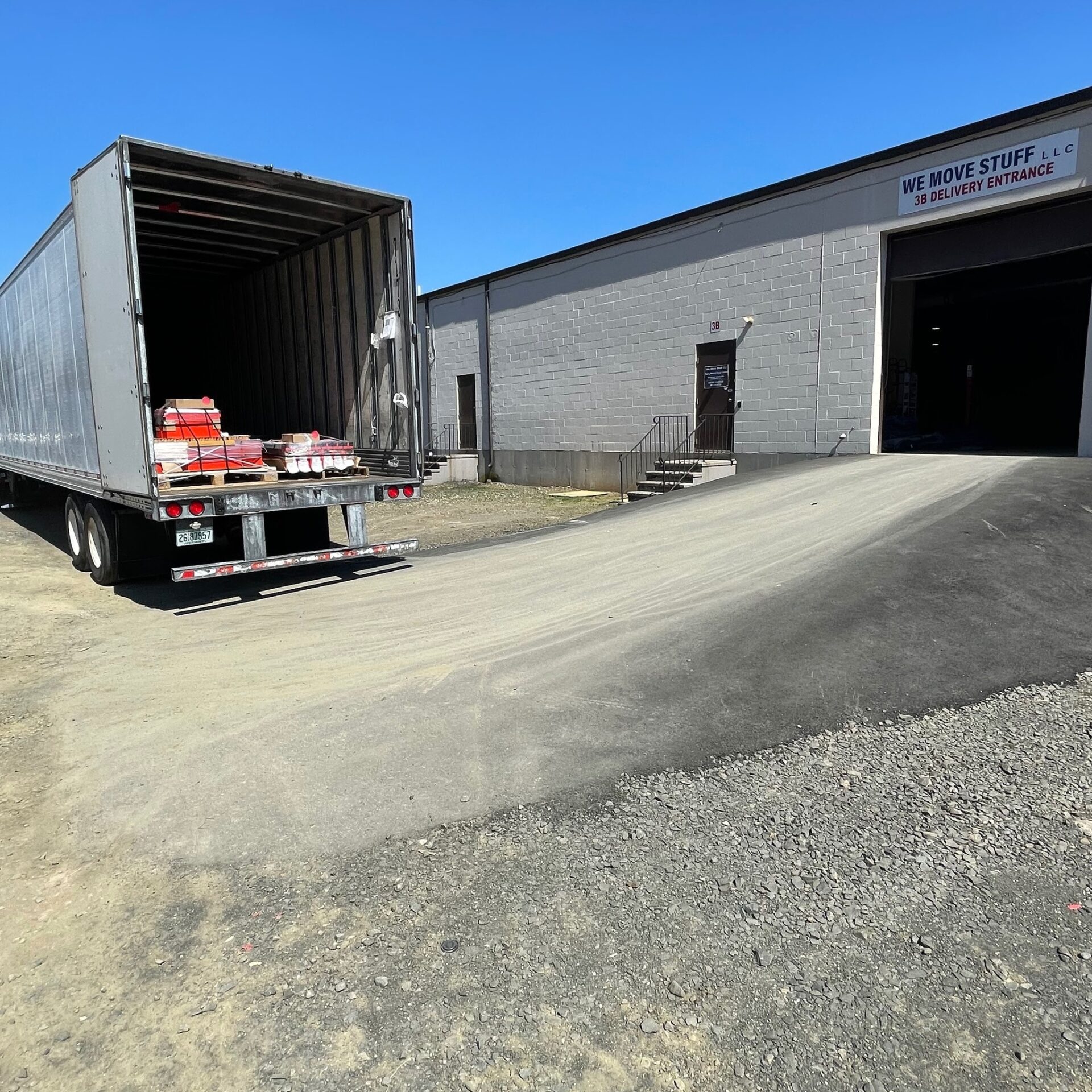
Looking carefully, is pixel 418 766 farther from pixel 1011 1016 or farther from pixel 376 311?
pixel 376 311

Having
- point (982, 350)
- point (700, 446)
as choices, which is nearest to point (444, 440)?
point (700, 446)

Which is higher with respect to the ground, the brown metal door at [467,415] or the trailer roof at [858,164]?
the trailer roof at [858,164]

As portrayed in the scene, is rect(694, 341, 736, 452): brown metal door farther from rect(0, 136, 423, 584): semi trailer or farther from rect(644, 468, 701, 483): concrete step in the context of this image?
rect(0, 136, 423, 584): semi trailer

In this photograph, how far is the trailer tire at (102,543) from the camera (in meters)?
8.60

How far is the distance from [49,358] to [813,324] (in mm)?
13006

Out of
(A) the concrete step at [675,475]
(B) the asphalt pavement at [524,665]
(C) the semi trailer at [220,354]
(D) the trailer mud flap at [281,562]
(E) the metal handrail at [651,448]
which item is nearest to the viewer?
(B) the asphalt pavement at [524,665]

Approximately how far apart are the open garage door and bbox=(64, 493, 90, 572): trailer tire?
1388 cm

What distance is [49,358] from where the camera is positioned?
368 inches

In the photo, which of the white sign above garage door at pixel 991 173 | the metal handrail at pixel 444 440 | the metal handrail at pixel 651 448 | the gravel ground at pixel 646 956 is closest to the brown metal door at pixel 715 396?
the metal handrail at pixel 651 448

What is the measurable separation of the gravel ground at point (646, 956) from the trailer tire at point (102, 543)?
21.0 ft

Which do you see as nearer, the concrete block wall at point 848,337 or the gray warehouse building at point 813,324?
the gray warehouse building at point 813,324

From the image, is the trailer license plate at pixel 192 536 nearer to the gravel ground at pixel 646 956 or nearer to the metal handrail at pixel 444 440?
the gravel ground at pixel 646 956

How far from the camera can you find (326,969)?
264 cm

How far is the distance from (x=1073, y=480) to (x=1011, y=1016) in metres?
9.56
